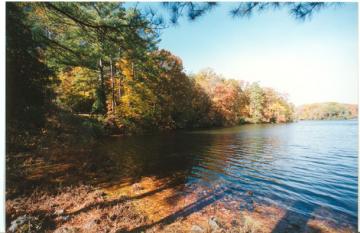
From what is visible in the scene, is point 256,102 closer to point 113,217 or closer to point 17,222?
point 113,217

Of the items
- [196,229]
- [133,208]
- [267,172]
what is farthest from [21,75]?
[267,172]

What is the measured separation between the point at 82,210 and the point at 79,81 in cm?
1353

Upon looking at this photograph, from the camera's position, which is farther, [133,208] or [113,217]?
[133,208]

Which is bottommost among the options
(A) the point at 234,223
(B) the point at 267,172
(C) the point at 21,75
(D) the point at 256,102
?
(A) the point at 234,223

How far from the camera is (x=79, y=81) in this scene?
1545 cm

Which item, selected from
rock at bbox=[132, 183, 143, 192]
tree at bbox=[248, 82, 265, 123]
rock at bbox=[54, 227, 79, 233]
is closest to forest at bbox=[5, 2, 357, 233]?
rock at bbox=[54, 227, 79, 233]

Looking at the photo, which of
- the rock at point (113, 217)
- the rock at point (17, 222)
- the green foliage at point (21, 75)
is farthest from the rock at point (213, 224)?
the green foliage at point (21, 75)

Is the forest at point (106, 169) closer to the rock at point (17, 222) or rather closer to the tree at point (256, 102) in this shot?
the rock at point (17, 222)

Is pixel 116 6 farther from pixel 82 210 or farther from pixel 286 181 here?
pixel 286 181

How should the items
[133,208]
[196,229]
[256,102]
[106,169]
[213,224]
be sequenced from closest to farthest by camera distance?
[196,229] < [213,224] < [133,208] < [106,169] < [256,102]

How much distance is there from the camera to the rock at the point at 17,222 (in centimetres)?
340

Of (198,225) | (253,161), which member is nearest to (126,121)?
(253,161)

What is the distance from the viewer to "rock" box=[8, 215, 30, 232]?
3.40m

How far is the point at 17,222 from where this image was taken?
3.48 metres
